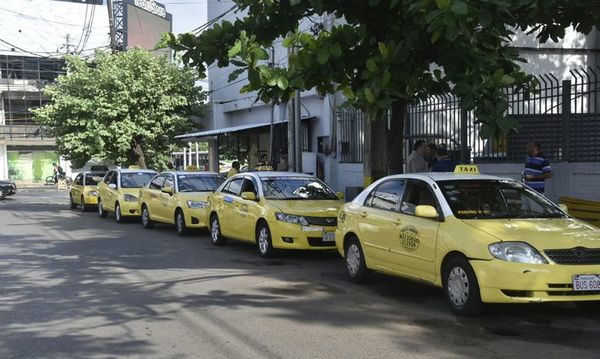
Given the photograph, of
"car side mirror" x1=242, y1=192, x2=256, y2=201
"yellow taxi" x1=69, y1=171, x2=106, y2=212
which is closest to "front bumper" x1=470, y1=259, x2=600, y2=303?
"car side mirror" x1=242, y1=192, x2=256, y2=201

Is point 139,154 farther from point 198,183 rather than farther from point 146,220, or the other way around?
point 198,183

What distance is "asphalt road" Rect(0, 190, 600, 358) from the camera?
5664 millimetres

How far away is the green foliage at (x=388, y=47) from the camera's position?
7.09 meters

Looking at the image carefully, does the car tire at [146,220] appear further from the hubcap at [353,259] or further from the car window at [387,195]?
the car window at [387,195]

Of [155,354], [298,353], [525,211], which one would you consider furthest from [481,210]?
[155,354]

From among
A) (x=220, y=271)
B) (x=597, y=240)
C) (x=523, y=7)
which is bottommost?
(x=220, y=271)

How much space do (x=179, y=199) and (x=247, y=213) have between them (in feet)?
12.7

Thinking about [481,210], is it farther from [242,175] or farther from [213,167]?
[213,167]

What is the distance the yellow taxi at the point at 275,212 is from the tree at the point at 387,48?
242 cm

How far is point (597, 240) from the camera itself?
648cm

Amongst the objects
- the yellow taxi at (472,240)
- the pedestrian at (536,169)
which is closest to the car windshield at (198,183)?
the yellow taxi at (472,240)

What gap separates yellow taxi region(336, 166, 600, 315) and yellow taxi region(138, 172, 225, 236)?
6.41 metres

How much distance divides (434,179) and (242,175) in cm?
566

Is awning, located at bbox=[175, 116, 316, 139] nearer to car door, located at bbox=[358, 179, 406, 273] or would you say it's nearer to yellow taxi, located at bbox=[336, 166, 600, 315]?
yellow taxi, located at bbox=[336, 166, 600, 315]
